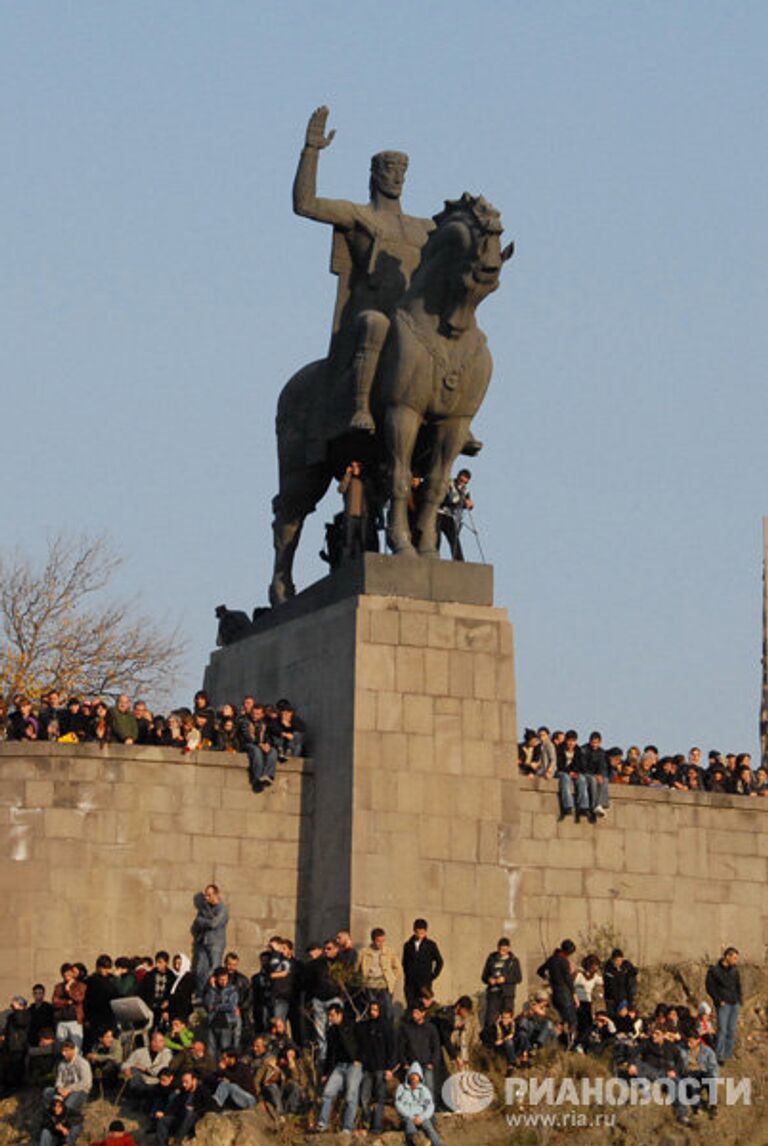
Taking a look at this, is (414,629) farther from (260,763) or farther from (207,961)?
(207,961)

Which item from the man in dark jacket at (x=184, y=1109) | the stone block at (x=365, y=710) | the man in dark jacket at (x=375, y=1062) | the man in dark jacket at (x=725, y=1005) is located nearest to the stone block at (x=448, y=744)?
the stone block at (x=365, y=710)

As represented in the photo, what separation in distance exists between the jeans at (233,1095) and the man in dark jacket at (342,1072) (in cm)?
83

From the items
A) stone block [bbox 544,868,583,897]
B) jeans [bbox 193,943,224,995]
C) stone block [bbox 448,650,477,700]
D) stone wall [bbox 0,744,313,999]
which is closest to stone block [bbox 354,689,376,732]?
stone block [bbox 448,650,477,700]

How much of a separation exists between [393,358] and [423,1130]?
10.8 metres

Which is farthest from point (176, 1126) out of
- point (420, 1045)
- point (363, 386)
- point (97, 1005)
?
point (363, 386)

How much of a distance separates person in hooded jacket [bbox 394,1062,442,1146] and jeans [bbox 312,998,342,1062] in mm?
1539

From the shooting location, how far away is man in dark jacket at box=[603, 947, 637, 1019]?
39969mm

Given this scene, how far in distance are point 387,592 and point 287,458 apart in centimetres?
366

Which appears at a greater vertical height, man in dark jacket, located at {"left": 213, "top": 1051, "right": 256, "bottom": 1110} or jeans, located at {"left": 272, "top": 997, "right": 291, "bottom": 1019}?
jeans, located at {"left": 272, "top": 997, "right": 291, "bottom": 1019}

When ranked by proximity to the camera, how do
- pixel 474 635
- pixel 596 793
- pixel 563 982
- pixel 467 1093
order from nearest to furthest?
pixel 467 1093 < pixel 563 982 < pixel 474 635 < pixel 596 793

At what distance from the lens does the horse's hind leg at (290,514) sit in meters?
44.3

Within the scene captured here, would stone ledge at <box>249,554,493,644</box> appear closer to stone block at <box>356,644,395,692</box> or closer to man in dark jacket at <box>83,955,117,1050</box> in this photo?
stone block at <box>356,644,395,692</box>

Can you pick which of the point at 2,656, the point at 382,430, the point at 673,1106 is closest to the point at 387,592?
the point at 382,430

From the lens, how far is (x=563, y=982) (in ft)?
130
